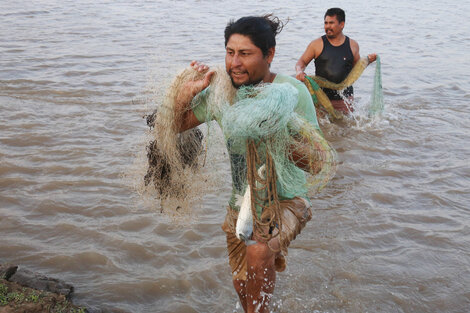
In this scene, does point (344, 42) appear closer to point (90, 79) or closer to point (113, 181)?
point (113, 181)

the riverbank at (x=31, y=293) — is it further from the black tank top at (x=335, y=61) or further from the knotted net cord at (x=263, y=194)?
the black tank top at (x=335, y=61)

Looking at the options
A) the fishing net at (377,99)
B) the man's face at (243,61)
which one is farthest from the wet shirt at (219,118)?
the fishing net at (377,99)

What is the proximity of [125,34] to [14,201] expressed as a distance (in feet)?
27.6

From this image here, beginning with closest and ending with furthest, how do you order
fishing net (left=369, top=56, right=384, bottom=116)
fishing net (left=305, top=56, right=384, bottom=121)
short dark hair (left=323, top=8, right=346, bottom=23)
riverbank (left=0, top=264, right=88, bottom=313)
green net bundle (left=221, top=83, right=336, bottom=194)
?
green net bundle (left=221, top=83, right=336, bottom=194) → riverbank (left=0, top=264, right=88, bottom=313) → short dark hair (left=323, top=8, right=346, bottom=23) → fishing net (left=305, top=56, right=384, bottom=121) → fishing net (left=369, top=56, right=384, bottom=116)

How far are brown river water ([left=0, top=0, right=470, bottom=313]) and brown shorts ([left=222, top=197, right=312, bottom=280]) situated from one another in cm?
44

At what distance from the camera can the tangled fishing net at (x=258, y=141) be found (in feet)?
8.57

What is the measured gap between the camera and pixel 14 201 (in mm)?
4973

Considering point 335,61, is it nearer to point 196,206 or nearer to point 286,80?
point 196,206

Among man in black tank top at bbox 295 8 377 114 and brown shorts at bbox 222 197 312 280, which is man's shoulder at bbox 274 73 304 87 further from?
man in black tank top at bbox 295 8 377 114

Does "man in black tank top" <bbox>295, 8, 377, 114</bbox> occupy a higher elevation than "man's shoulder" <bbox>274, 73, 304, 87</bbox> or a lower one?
lower

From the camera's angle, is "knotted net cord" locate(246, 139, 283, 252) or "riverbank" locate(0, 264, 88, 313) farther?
"riverbank" locate(0, 264, 88, 313)

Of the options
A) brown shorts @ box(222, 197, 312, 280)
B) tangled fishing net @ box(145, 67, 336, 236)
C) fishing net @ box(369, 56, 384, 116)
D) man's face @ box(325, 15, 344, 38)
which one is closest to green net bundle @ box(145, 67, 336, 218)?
tangled fishing net @ box(145, 67, 336, 236)

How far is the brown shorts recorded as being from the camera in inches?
119

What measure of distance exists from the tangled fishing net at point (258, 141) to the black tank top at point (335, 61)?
4.22 metres
